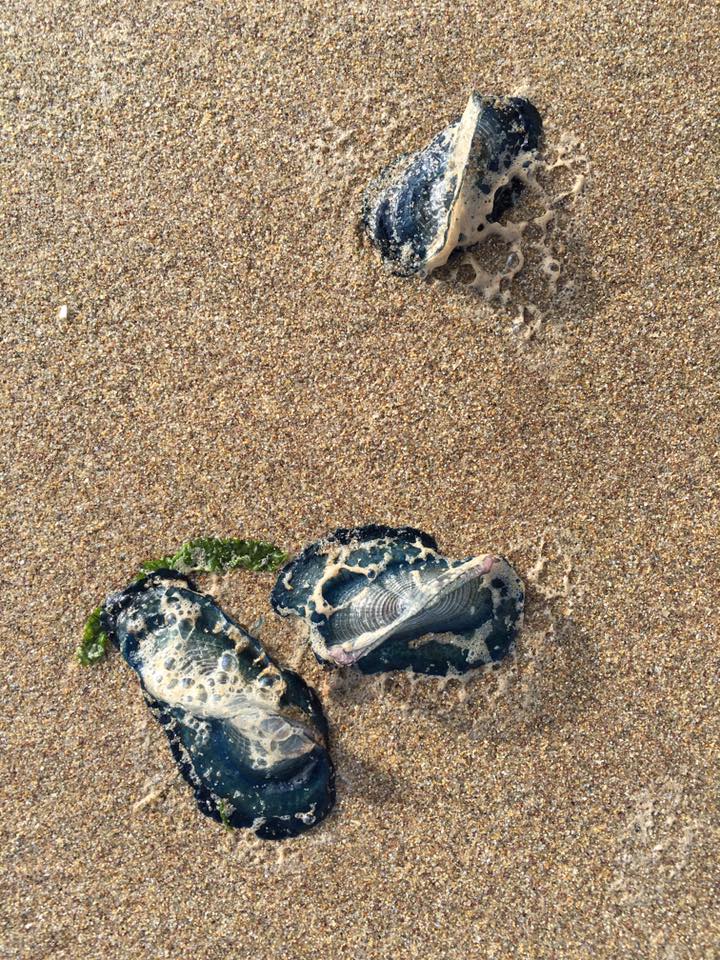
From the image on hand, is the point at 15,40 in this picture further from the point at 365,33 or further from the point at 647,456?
the point at 647,456

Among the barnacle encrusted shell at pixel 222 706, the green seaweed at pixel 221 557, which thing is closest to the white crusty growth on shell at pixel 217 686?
the barnacle encrusted shell at pixel 222 706

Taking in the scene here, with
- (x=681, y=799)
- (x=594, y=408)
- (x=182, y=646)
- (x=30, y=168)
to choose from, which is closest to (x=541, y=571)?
(x=594, y=408)

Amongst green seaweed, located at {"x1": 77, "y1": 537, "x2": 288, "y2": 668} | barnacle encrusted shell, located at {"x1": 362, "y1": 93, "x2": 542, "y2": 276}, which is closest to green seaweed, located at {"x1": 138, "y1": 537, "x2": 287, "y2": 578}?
green seaweed, located at {"x1": 77, "y1": 537, "x2": 288, "y2": 668}

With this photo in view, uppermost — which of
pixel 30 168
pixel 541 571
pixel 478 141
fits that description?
pixel 478 141

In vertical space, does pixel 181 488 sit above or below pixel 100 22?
below

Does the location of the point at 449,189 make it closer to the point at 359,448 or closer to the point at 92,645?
the point at 359,448

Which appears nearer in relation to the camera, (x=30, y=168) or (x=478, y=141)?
(x=478, y=141)
